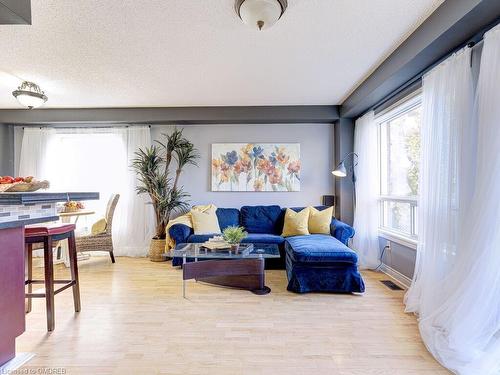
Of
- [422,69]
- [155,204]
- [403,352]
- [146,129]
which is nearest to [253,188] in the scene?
[155,204]

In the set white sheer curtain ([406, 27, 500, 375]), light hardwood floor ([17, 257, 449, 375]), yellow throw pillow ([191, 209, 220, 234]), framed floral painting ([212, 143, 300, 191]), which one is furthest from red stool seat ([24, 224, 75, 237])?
white sheer curtain ([406, 27, 500, 375])

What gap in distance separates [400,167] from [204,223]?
9.23ft

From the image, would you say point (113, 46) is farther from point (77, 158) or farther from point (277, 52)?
point (77, 158)

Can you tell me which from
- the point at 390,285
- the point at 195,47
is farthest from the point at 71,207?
the point at 390,285

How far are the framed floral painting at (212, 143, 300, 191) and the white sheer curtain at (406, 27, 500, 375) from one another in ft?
7.25

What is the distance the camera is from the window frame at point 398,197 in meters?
2.93

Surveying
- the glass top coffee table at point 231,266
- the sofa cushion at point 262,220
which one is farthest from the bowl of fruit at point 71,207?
the sofa cushion at point 262,220

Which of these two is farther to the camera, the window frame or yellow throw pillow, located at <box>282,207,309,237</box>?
yellow throw pillow, located at <box>282,207,309,237</box>

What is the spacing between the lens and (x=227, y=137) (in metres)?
4.54

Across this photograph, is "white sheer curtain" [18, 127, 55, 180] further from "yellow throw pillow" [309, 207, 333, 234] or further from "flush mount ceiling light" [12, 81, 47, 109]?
"yellow throw pillow" [309, 207, 333, 234]

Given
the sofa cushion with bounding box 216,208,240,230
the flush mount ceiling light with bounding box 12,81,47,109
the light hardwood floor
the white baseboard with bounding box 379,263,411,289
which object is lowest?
the light hardwood floor

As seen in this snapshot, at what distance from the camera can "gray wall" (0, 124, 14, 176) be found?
4.49 meters

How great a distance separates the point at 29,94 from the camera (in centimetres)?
292

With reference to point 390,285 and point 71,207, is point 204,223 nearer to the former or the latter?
point 71,207
